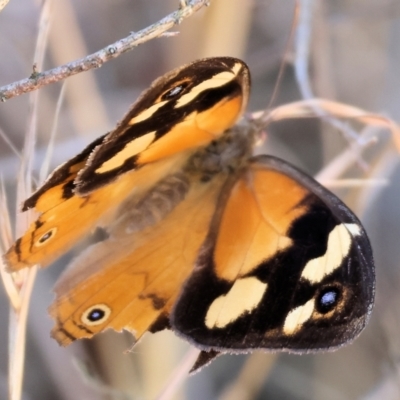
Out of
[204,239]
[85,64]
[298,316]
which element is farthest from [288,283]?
[85,64]

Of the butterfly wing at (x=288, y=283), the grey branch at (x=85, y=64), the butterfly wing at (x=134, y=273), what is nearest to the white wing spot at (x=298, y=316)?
the butterfly wing at (x=288, y=283)

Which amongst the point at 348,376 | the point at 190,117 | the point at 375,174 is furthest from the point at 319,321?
the point at 348,376

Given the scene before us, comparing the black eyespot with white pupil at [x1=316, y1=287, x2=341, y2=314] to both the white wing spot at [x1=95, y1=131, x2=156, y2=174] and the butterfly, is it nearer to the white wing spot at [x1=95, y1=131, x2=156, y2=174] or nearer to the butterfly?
the butterfly

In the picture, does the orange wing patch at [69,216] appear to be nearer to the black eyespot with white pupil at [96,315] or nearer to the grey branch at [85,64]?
the black eyespot with white pupil at [96,315]

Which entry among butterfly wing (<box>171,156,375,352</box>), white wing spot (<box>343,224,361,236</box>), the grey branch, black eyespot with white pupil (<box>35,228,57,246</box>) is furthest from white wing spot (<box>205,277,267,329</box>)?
the grey branch

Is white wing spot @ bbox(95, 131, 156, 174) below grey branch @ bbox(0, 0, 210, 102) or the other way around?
below

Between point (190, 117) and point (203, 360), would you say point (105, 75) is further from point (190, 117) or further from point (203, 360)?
point (203, 360)

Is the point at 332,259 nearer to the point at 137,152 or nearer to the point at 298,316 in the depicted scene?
the point at 298,316
